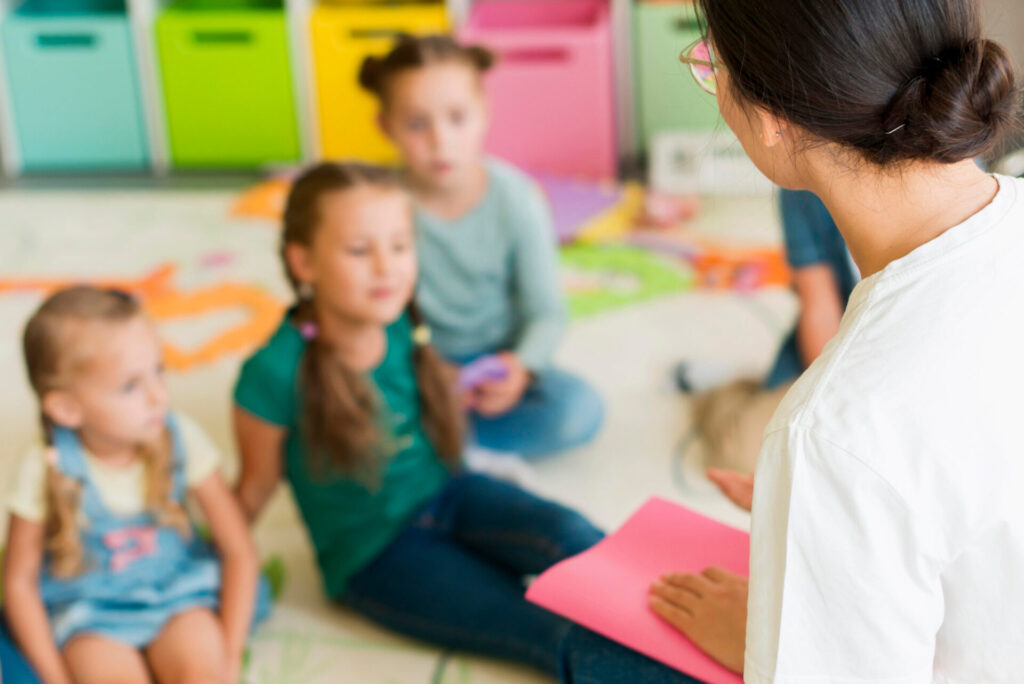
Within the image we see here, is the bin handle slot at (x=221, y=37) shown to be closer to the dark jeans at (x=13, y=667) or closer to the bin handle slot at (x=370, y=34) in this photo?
the bin handle slot at (x=370, y=34)

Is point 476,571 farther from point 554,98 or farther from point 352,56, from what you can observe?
point 352,56

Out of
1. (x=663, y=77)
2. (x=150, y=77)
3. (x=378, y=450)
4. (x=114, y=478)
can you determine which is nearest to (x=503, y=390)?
(x=378, y=450)

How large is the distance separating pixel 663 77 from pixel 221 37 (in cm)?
106

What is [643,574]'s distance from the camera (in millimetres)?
1016

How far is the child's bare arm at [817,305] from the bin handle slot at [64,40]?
2016mm

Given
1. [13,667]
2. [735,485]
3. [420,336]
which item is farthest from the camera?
[420,336]

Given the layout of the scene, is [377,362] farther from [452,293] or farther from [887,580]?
[887,580]

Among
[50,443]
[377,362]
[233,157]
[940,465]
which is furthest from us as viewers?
[233,157]

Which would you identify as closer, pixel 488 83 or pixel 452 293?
pixel 452 293

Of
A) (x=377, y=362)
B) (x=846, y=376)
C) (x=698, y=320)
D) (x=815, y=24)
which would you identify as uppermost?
(x=815, y=24)

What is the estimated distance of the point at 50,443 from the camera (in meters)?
1.28

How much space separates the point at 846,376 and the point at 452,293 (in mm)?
1080

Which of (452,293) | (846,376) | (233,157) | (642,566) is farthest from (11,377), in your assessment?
(846,376)

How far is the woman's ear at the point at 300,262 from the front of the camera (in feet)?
4.57
